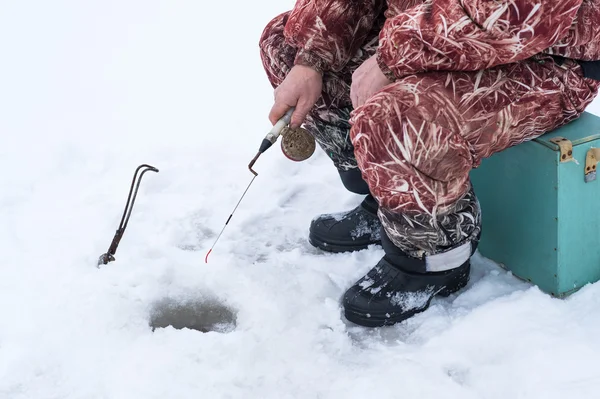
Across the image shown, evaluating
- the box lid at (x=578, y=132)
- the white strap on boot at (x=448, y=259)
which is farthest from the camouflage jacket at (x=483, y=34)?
the white strap on boot at (x=448, y=259)

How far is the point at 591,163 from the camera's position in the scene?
5.71ft

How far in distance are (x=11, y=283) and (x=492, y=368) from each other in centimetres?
131

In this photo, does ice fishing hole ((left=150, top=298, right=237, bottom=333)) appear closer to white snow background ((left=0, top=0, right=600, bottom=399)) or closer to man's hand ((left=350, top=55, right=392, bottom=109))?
white snow background ((left=0, top=0, right=600, bottom=399))

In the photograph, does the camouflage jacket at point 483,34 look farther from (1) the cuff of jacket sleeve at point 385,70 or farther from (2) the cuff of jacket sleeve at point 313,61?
(2) the cuff of jacket sleeve at point 313,61

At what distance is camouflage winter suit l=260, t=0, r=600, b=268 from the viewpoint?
57.9 inches

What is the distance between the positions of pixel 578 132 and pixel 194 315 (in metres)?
1.06

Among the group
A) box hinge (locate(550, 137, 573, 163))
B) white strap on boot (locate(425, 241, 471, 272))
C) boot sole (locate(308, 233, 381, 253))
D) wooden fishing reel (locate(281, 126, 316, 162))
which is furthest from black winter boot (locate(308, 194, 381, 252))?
box hinge (locate(550, 137, 573, 163))

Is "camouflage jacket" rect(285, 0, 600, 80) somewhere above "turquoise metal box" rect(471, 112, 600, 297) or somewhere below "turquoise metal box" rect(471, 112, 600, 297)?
above

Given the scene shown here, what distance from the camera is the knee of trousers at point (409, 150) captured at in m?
1.55

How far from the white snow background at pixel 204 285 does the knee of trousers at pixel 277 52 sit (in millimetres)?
484

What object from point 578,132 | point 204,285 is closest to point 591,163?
point 578,132

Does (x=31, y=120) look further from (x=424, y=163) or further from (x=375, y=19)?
(x=424, y=163)

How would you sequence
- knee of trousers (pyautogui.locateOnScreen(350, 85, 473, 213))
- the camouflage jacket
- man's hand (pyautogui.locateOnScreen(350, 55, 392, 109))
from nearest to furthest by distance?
the camouflage jacket
knee of trousers (pyautogui.locateOnScreen(350, 85, 473, 213))
man's hand (pyautogui.locateOnScreen(350, 55, 392, 109))

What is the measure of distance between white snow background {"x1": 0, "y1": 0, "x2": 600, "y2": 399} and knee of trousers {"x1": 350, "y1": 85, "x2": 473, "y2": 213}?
0.36 metres
